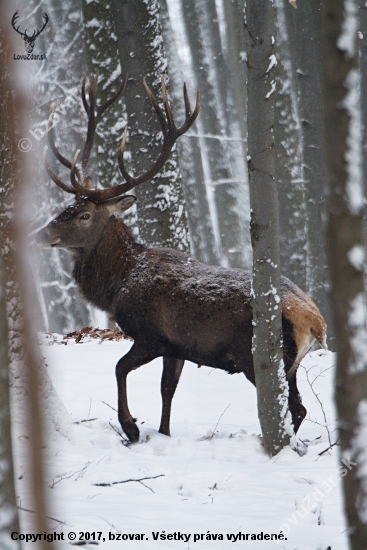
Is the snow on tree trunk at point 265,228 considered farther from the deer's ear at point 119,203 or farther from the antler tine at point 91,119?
the antler tine at point 91,119

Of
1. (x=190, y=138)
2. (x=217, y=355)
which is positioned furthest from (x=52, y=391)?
(x=190, y=138)

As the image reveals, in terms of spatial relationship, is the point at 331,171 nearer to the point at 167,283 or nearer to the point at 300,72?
the point at 167,283

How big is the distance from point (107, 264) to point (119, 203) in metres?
0.61

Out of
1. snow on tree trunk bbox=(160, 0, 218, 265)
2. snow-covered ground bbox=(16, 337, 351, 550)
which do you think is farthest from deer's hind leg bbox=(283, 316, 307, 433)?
snow on tree trunk bbox=(160, 0, 218, 265)

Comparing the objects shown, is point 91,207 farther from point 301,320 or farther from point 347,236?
point 347,236

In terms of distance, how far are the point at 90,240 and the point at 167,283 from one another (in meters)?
0.96

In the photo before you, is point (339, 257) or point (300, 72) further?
point (300, 72)

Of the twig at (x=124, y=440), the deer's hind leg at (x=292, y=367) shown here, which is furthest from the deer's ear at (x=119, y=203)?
the twig at (x=124, y=440)

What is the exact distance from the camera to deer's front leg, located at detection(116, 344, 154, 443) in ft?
16.8

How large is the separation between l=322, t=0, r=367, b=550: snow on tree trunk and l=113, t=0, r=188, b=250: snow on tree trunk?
5.09 metres

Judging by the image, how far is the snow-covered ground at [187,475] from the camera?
9.05ft

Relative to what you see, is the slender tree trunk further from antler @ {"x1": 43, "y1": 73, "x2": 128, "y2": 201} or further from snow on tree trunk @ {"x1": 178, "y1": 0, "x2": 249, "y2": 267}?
snow on tree trunk @ {"x1": 178, "y1": 0, "x2": 249, "y2": 267}

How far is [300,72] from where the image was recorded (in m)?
9.84

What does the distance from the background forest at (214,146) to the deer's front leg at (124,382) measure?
78cm
